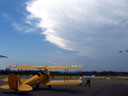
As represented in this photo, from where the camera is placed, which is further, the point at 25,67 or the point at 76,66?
the point at 25,67

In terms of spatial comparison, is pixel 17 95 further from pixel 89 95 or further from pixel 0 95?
pixel 89 95

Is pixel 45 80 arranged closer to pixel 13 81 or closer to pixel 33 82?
pixel 33 82

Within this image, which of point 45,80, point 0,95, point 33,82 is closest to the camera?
point 0,95

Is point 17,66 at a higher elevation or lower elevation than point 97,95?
higher

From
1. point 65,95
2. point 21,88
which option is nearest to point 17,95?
point 21,88

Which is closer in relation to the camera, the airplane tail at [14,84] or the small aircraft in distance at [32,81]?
the airplane tail at [14,84]

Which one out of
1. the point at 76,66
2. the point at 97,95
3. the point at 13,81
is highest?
the point at 76,66

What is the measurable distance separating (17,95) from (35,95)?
134cm

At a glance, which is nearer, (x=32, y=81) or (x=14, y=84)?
(x=14, y=84)

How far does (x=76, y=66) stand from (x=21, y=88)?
236 inches

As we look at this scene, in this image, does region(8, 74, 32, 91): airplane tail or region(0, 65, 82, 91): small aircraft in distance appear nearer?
region(8, 74, 32, 91): airplane tail

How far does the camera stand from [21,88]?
14211 mm

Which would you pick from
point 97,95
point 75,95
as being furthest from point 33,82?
point 97,95

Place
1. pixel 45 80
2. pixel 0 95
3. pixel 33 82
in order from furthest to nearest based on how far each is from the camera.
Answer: pixel 45 80 < pixel 33 82 < pixel 0 95
